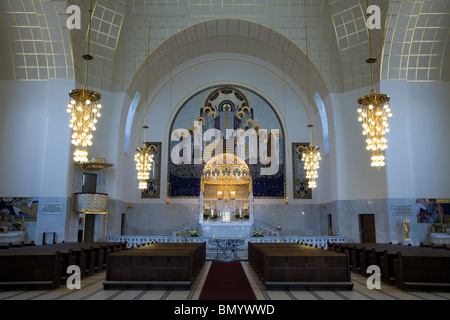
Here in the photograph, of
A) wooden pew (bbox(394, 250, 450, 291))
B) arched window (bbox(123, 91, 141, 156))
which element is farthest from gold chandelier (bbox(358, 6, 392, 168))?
arched window (bbox(123, 91, 141, 156))

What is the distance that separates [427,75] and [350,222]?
7.54m

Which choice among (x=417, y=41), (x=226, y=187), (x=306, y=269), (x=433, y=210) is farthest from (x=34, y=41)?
(x=433, y=210)

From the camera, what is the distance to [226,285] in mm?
8000

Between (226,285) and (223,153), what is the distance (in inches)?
566

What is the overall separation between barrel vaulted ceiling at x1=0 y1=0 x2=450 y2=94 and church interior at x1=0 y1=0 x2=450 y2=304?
56 mm

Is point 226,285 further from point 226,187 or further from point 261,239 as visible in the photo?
point 226,187

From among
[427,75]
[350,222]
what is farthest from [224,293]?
[427,75]

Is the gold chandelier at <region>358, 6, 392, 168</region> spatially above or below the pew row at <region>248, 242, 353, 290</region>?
above

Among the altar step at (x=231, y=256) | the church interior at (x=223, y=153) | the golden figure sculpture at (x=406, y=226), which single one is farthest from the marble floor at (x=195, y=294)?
the golden figure sculpture at (x=406, y=226)

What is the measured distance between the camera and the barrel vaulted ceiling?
14703 millimetres

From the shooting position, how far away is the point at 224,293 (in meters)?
6.99

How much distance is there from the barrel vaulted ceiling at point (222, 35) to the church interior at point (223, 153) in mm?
56

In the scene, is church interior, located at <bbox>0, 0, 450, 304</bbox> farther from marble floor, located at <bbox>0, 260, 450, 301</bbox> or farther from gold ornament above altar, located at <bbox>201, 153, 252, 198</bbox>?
marble floor, located at <bbox>0, 260, 450, 301</bbox>

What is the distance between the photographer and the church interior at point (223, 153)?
14.5 meters
